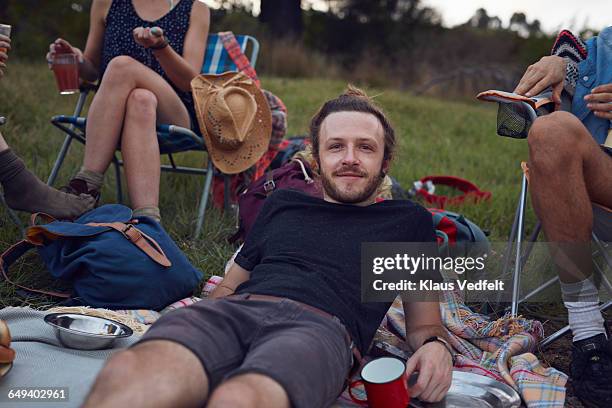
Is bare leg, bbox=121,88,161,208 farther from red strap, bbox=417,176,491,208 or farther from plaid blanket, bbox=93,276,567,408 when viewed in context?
red strap, bbox=417,176,491,208

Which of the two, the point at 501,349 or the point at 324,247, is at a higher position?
the point at 324,247

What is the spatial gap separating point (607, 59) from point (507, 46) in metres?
14.5

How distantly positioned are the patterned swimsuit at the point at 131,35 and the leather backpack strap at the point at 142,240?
1.32 m

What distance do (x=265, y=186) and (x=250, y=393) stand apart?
2.01m

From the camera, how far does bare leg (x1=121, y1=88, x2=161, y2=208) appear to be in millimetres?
3482

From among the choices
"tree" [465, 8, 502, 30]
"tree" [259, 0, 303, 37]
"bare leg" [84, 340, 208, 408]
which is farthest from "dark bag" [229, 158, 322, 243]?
"tree" [465, 8, 502, 30]

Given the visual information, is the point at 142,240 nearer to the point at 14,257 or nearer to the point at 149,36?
the point at 14,257

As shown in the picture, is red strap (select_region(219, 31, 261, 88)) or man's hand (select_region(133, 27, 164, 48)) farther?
red strap (select_region(219, 31, 261, 88))

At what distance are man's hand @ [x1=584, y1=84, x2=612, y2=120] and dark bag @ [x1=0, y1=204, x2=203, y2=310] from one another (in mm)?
1813

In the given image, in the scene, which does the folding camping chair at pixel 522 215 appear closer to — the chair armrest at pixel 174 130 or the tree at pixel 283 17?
the chair armrest at pixel 174 130

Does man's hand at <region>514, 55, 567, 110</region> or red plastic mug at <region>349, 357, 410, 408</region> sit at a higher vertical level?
man's hand at <region>514, 55, 567, 110</region>

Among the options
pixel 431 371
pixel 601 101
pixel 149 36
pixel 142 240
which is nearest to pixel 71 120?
Answer: pixel 149 36

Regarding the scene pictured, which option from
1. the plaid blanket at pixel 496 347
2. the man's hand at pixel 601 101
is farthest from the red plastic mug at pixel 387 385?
the man's hand at pixel 601 101

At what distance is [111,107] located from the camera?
3.57 m
